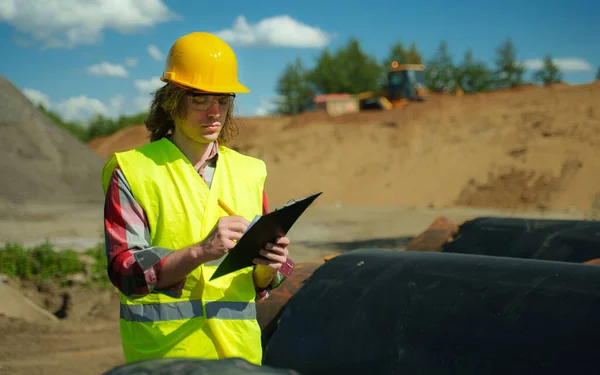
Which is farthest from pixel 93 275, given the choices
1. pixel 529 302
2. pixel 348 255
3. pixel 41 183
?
pixel 41 183

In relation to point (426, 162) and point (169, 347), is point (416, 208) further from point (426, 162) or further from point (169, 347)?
point (169, 347)

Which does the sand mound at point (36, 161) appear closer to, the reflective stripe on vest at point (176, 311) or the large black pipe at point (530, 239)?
the large black pipe at point (530, 239)

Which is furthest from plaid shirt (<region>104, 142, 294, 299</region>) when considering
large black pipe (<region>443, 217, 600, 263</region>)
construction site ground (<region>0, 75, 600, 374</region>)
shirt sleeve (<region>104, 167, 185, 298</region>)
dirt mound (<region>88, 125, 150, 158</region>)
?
dirt mound (<region>88, 125, 150, 158</region>)

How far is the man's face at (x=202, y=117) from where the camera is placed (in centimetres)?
194

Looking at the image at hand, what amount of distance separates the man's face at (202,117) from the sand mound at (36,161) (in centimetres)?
1543

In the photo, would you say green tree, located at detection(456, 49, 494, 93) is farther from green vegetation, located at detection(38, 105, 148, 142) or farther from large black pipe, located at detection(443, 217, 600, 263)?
large black pipe, located at detection(443, 217, 600, 263)

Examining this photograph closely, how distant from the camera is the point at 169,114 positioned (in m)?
2.08

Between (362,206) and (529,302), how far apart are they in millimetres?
15749

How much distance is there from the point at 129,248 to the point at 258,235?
326 millimetres

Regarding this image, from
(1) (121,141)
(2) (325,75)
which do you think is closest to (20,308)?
(1) (121,141)

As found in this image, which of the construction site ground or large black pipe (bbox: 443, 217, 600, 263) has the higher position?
large black pipe (bbox: 443, 217, 600, 263)

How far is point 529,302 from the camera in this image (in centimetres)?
275

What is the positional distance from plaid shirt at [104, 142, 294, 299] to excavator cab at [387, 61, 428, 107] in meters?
25.8

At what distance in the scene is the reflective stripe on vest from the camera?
6.11 ft
